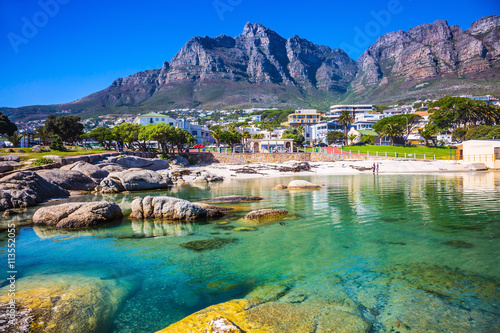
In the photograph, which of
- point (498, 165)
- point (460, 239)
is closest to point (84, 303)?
point (460, 239)

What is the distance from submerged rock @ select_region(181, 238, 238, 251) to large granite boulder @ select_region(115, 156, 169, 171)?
36.4 meters

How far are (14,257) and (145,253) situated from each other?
4.69 metres

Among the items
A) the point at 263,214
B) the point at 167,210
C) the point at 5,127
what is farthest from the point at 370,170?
the point at 5,127

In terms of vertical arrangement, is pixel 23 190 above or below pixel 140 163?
below

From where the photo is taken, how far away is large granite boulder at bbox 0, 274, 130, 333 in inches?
239

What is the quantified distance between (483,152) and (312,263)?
62204 mm

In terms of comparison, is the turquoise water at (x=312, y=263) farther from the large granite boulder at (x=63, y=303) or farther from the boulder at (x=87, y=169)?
the boulder at (x=87, y=169)

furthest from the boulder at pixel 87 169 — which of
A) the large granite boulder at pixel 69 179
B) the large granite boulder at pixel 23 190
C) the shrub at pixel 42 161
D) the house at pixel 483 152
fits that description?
the house at pixel 483 152

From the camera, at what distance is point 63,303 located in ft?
22.7

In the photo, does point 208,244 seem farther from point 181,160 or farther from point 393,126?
point 393,126

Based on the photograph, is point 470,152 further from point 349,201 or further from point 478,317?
point 478,317

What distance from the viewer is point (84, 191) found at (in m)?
30.5

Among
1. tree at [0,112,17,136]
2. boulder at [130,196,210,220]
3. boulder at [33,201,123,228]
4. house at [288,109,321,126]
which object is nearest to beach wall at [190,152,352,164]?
tree at [0,112,17,136]

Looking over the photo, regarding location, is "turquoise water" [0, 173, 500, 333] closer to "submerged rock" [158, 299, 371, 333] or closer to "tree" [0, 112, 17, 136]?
"submerged rock" [158, 299, 371, 333]
